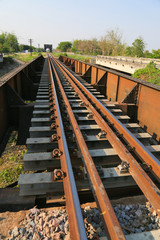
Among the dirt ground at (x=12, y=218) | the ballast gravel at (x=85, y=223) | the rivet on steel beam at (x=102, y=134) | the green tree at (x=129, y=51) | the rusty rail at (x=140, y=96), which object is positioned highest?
the green tree at (x=129, y=51)

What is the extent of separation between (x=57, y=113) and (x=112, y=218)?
8.90ft

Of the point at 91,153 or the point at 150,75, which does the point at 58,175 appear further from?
the point at 150,75

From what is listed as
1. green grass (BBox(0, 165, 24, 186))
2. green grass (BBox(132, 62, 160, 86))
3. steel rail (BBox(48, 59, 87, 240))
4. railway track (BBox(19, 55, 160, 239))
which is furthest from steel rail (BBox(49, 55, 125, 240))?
green grass (BBox(132, 62, 160, 86))

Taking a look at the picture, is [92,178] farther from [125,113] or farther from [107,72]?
[107,72]

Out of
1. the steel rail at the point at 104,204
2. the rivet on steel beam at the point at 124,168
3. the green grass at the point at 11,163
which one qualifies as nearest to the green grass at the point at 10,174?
the green grass at the point at 11,163

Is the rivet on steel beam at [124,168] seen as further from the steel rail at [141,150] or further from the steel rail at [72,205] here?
the steel rail at [72,205]

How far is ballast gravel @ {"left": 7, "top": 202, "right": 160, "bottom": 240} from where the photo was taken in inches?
74.6

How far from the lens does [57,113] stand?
13.3 feet

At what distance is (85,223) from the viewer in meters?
2.03

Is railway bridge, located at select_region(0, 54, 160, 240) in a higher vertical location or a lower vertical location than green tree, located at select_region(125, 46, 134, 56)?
lower

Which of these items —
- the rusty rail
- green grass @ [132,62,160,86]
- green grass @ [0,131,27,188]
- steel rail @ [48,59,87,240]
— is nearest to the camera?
steel rail @ [48,59,87,240]

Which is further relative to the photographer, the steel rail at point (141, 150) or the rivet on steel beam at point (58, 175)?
the steel rail at point (141, 150)

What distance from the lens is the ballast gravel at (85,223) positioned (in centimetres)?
189

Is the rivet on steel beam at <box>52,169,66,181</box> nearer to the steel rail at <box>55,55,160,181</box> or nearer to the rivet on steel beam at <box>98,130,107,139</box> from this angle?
the steel rail at <box>55,55,160,181</box>
